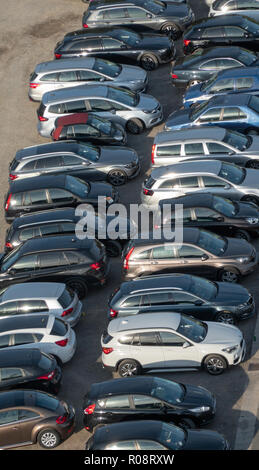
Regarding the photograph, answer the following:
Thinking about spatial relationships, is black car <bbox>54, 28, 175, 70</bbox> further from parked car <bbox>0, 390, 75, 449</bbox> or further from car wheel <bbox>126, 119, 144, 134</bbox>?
parked car <bbox>0, 390, 75, 449</bbox>

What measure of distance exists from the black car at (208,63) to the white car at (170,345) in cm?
1264

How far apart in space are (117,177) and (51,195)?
2.55m

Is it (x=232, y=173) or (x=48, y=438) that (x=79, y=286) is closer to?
(x=232, y=173)

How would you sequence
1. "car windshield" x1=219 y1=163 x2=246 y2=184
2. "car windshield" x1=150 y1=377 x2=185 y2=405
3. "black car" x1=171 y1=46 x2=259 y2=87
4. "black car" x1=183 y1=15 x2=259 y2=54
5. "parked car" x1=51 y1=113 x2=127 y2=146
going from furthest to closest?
"black car" x1=183 y1=15 x2=259 y2=54 < "black car" x1=171 y1=46 x2=259 y2=87 < "parked car" x1=51 y1=113 x2=127 y2=146 < "car windshield" x1=219 y1=163 x2=246 y2=184 < "car windshield" x1=150 y1=377 x2=185 y2=405

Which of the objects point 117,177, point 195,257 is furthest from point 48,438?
point 117,177


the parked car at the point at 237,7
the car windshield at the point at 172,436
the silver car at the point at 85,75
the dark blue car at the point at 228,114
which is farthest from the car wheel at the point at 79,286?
the parked car at the point at 237,7

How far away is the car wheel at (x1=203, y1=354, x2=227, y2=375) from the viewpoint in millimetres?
18094

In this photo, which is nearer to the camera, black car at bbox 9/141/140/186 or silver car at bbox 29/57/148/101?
black car at bbox 9/141/140/186

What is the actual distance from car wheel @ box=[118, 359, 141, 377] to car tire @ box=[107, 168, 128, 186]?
863 cm

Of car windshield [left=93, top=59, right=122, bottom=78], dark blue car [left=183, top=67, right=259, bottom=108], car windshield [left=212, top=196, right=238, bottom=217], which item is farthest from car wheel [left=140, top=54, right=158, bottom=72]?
car windshield [left=212, top=196, right=238, bottom=217]

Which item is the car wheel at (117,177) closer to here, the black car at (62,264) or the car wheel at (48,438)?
the black car at (62,264)

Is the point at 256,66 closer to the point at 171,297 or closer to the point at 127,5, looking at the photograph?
the point at 127,5

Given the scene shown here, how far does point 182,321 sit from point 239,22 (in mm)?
15659

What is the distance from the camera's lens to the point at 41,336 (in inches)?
758
